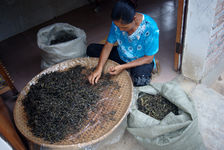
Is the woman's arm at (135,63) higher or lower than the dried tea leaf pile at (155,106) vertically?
higher

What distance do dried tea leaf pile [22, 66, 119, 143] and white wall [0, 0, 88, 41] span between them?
2.34 meters

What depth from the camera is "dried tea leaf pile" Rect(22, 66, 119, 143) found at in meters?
1.39

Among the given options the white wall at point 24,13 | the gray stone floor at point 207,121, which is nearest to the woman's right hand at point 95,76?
the gray stone floor at point 207,121

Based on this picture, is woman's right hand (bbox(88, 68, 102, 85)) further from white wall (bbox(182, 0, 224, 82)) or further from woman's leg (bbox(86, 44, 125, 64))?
white wall (bbox(182, 0, 224, 82))

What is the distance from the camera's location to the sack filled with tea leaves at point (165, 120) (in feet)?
4.81

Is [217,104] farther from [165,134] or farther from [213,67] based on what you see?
[165,134]

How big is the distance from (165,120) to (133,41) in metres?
0.78

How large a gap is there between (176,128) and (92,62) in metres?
1.06

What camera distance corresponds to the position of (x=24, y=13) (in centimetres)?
363

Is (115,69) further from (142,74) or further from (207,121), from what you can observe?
(207,121)

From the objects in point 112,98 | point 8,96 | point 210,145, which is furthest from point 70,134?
point 8,96

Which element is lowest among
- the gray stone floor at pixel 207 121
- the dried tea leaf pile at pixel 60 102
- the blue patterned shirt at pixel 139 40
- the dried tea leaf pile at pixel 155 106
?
the gray stone floor at pixel 207 121

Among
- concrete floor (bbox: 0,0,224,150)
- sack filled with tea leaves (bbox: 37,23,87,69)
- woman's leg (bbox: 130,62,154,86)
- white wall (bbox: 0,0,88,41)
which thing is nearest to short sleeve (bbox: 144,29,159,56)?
woman's leg (bbox: 130,62,154,86)

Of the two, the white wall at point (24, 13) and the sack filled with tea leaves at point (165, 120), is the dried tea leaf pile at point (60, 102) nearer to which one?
the sack filled with tea leaves at point (165, 120)
